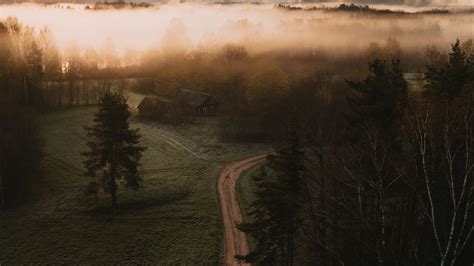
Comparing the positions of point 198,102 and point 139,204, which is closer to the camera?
point 139,204

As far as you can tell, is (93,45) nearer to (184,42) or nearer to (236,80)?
(184,42)

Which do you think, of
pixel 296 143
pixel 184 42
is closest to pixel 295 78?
pixel 184 42

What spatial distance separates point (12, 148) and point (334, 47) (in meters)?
108

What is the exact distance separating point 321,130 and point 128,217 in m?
23.1

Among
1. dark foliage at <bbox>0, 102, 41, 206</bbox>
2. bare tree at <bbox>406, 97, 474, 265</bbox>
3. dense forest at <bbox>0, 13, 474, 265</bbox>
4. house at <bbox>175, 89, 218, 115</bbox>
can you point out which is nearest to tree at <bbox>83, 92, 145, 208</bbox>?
dense forest at <bbox>0, 13, 474, 265</bbox>

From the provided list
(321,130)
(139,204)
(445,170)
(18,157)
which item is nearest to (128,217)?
(139,204)

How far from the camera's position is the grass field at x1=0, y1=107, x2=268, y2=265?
29731mm

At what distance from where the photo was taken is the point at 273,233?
23344 millimetres

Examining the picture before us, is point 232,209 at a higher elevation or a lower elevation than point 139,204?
lower

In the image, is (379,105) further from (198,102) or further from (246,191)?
(198,102)

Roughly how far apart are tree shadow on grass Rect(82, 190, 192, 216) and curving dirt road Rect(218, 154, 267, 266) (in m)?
3.86

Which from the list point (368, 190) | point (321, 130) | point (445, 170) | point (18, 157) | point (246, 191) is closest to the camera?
point (445, 170)

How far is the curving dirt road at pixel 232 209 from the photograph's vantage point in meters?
30.2

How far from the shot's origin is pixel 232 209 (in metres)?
36.9
